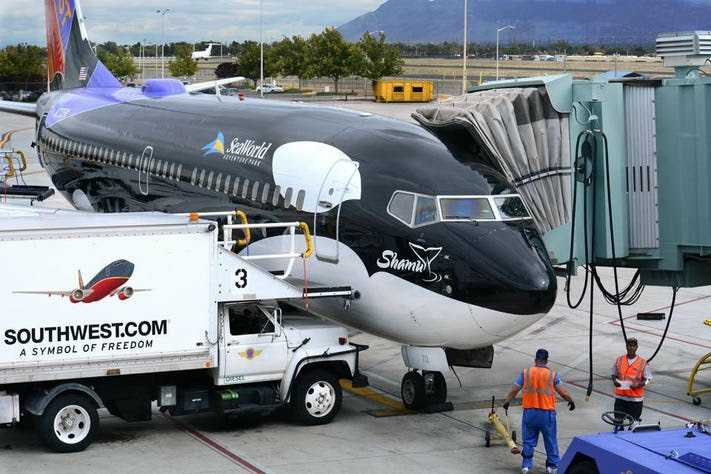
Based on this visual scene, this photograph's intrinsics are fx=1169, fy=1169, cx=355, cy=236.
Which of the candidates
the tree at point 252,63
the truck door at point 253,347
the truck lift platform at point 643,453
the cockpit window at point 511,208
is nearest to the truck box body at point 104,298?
the truck door at point 253,347

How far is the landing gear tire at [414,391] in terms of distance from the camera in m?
16.9

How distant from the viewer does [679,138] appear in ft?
57.7

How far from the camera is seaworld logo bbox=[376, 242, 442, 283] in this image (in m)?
15.4

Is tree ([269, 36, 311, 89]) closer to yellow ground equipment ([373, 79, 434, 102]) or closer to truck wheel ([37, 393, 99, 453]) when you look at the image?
yellow ground equipment ([373, 79, 434, 102])

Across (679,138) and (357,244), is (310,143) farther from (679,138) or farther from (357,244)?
(679,138)

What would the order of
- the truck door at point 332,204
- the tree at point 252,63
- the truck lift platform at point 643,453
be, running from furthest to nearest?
the tree at point 252,63 → the truck door at point 332,204 → the truck lift platform at point 643,453

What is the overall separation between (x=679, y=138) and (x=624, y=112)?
906mm

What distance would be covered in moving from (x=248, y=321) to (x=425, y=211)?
2.94m

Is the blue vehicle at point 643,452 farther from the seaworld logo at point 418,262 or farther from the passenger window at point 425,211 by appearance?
the passenger window at point 425,211

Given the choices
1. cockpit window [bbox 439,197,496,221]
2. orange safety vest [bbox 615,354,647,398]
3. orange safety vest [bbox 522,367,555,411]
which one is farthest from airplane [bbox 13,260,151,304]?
orange safety vest [bbox 615,354,647,398]

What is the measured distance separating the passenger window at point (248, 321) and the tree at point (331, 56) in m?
101

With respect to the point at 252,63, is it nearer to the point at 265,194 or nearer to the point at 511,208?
the point at 265,194

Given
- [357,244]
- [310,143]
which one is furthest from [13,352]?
[310,143]

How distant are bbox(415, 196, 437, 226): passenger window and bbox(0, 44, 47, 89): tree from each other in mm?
125112
